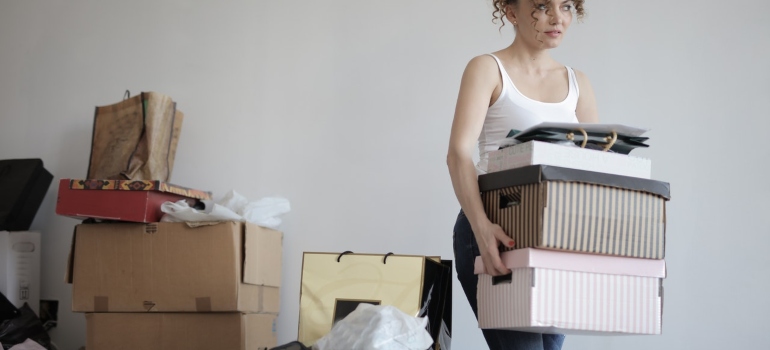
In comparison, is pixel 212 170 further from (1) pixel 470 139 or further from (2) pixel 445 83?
(1) pixel 470 139

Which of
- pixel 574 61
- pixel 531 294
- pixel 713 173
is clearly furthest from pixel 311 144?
pixel 531 294

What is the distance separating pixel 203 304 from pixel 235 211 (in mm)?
359

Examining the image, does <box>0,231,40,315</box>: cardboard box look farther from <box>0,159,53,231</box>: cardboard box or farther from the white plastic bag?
the white plastic bag

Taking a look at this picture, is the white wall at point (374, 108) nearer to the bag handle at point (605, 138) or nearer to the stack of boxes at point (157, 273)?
the stack of boxes at point (157, 273)

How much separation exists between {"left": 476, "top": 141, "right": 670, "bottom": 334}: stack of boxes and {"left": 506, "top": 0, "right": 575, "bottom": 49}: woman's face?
11.8 inches

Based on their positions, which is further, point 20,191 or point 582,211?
point 20,191

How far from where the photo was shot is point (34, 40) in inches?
128

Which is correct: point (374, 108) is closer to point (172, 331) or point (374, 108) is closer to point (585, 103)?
point (172, 331)

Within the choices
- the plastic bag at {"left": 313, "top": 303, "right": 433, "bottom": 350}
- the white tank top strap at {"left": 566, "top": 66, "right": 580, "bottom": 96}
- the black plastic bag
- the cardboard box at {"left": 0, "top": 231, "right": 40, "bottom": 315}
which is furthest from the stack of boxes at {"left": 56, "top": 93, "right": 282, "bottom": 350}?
the white tank top strap at {"left": 566, "top": 66, "right": 580, "bottom": 96}

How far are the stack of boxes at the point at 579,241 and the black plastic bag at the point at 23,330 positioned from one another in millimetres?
2044

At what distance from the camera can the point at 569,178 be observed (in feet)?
3.91

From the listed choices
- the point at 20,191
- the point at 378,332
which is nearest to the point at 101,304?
the point at 20,191

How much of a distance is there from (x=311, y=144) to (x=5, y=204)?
3.79 ft

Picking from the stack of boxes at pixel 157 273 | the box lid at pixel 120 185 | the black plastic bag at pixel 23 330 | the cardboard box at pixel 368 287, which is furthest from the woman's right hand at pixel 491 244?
the black plastic bag at pixel 23 330
